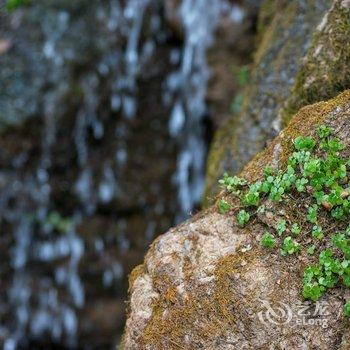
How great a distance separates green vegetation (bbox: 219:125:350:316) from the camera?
7.00ft

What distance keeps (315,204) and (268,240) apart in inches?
10.1

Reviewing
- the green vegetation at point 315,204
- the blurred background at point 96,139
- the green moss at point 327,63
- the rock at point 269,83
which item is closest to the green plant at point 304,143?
the green vegetation at point 315,204

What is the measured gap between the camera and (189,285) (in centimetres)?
235

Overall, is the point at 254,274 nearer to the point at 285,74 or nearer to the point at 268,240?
the point at 268,240

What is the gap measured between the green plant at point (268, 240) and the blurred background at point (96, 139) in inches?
128

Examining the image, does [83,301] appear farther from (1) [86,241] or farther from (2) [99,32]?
(2) [99,32]

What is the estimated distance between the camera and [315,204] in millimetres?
2271

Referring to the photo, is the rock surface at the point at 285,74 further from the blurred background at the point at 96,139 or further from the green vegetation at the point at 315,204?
the blurred background at the point at 96,139

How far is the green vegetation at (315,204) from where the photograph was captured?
2135 mm

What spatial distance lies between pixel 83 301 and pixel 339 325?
4044 millimetres

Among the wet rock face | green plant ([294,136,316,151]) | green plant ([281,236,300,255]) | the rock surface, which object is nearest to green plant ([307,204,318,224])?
green plant ([281,236,300,255])

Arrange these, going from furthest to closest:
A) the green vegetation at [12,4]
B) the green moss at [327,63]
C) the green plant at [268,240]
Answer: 1. the green vegetation at [12,4]
2. the green moss at [327,63]
3. the green plant at [268,240]

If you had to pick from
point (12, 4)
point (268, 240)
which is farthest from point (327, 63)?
point (12, 4)

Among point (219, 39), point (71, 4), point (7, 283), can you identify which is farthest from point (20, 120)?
point (219, 39)
